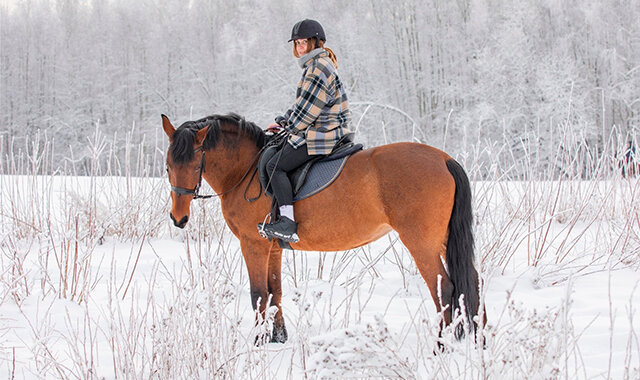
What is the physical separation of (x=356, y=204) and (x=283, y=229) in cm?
51

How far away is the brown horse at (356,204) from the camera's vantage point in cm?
263

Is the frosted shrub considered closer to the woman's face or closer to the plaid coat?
the plaid coat

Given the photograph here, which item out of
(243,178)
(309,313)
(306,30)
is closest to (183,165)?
(243,178)

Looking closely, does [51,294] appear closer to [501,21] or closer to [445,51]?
[445,51]

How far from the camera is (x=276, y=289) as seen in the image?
3320 mm

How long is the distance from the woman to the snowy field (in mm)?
637

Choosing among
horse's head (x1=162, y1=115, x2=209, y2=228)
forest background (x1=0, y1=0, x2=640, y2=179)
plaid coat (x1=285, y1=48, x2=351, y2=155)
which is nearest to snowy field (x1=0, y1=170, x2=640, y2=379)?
horse's head (x1=162, y1=115, x2=209, y2=228)

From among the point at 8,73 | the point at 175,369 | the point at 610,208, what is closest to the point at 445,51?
the point at 610,208

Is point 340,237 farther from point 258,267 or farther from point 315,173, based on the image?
point 258,267

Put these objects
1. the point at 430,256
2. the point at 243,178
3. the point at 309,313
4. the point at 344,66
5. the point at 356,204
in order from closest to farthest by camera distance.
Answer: the point at 309,313
the point at 430,256
the point at 356,204
the point at 243,178
the point at 344,66

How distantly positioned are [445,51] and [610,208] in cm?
1569

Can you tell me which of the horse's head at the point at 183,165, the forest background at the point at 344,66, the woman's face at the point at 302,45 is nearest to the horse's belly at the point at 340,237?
the horse's head at the point at 183,165

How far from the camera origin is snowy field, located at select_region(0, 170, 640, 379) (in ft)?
5.21

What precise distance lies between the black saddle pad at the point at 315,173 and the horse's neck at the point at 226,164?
0.80ft
